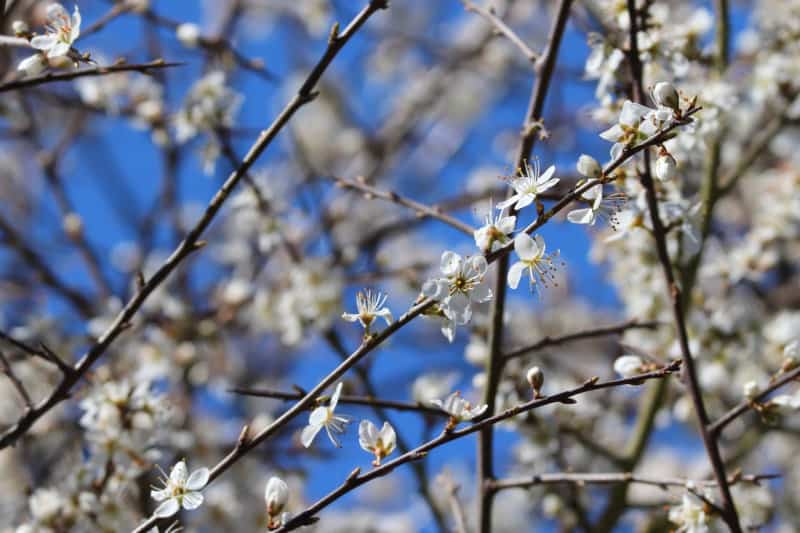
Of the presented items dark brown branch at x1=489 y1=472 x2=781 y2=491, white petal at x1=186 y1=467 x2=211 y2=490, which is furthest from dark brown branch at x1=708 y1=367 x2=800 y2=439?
white petal at x1=186 y1=467 x2=211 y2=490

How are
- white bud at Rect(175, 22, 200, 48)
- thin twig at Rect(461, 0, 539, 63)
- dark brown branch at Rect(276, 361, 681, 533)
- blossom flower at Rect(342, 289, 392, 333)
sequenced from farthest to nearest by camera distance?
white bud at Rect(175, 22, 200, 48)
thin twig at Rect(461, 0, 539, 63)
blossom flower at Rect(342, 289, 392, 333)
dark brown branch at Rect(276, 361, 681, 533)

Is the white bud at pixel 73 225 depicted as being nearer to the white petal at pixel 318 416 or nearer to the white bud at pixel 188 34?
the white bud at pixel 188 34

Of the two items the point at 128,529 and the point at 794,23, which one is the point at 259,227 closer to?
the point at 128,529

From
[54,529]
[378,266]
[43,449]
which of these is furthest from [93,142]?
[54,529]

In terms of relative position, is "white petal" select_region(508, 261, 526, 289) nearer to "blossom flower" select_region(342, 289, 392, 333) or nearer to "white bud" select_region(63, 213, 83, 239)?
"blossom flower" select_region(342, 289, 392, 333)

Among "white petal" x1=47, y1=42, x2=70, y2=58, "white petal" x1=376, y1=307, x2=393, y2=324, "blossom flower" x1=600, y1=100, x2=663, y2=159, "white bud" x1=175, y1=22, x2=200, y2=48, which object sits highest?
"white bud" x1=175, y1=22, x2=200, y2=48

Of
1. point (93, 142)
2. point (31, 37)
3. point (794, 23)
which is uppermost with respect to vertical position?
point (93, 142)

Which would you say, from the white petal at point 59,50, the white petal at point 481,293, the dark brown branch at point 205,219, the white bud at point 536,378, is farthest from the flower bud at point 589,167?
the white petal at point 59,50
